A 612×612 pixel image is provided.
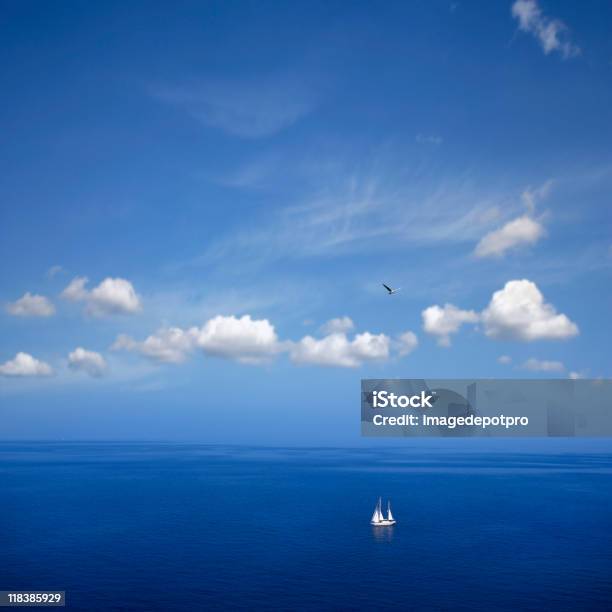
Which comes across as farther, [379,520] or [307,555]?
[379,520]

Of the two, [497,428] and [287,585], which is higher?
[497,428]

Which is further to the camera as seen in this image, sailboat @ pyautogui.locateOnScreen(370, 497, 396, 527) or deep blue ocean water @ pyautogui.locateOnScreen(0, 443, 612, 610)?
sailboat @ pyautogui.locateOnScreen(370, 497, 396, 527)

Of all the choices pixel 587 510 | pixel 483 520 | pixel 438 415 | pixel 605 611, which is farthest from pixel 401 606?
pixel 587 510

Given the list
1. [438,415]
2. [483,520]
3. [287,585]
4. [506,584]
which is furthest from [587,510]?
[438,415]

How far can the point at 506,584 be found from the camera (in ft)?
302

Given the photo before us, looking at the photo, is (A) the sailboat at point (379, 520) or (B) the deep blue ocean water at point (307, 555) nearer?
(B) the deep blue ocean water at point (307, 555)

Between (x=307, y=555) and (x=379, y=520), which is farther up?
(x=379, y=520)

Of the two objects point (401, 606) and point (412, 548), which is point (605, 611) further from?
point (412, 548)

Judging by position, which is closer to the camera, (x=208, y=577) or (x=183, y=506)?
(x=208, y=577)

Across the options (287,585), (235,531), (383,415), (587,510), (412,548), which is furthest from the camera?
(587,510)

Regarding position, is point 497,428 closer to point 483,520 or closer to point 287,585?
point 287,585

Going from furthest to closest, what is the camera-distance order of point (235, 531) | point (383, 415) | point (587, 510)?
point (587, 510) < point (235, 531) < point (383, 415)

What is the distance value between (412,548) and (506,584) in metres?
27.3

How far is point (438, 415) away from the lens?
67125 mm
